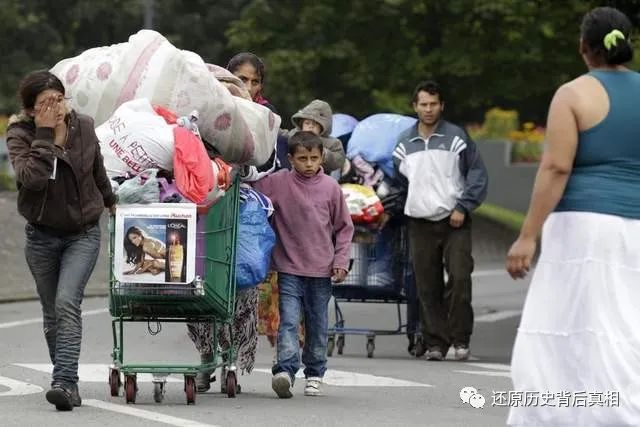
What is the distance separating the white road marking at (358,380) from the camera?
11.8 meters

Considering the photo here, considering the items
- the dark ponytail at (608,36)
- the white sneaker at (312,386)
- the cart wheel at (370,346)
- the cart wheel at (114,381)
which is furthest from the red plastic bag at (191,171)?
the cart wheel at (370,346)

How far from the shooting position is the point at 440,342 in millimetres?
14062

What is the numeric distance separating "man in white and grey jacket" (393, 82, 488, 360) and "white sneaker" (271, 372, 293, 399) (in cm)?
334

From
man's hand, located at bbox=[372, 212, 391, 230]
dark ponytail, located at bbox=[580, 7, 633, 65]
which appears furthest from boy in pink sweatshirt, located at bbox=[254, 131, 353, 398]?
dark ponytail, located at bbox=[580, 7, 633, 65]

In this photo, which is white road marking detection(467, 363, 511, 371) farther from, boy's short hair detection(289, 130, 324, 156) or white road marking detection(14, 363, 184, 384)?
boy's short hair detection(289, 130, 324, 156)

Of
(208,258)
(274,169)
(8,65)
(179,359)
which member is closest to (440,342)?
(179,359)

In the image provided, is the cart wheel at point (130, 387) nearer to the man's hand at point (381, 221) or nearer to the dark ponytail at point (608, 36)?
the dark ponytail at point (608, 36)

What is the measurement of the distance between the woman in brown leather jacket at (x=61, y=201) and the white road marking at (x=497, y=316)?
9.11 metres

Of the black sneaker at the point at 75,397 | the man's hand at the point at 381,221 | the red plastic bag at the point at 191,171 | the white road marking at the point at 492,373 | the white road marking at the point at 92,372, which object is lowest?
the white road marking at the point at 492,373

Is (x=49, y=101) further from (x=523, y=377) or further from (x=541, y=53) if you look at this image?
(x=541, y=53)

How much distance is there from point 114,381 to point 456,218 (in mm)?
4209

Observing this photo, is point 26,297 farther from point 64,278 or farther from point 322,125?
point 64,278

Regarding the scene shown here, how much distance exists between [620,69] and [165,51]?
3301 millimetres

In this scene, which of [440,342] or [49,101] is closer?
[49,101]
